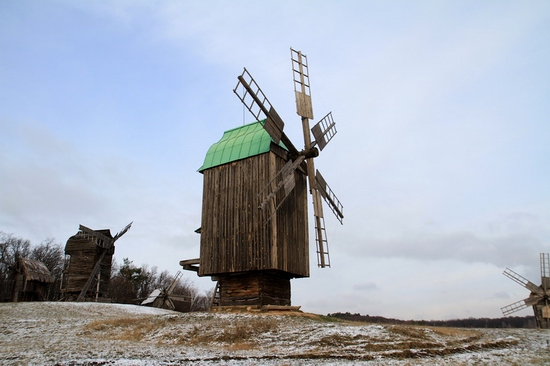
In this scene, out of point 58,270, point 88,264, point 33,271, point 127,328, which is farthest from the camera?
point 58,270

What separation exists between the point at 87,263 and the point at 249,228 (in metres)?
15.4

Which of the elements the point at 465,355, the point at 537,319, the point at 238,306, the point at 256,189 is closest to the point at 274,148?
the point at 256,189

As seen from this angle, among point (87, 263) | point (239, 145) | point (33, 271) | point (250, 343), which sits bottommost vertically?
point (250, 343)

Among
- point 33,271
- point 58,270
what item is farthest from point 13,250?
point 33,271

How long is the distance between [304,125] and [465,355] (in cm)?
1298

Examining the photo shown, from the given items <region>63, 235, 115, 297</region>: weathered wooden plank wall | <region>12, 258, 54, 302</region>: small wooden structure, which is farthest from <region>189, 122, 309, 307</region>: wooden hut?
<region>12, 258, 54, 302</region>: small wooden structure

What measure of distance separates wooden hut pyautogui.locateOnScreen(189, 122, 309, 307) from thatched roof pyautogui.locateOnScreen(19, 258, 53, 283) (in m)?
14.9

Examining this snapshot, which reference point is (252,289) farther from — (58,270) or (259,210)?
(58,270)

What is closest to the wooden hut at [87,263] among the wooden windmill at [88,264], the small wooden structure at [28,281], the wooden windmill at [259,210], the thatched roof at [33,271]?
the wooden windmill at [88,264]

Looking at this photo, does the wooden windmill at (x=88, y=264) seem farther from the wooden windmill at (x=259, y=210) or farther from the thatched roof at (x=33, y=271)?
the wooden windmill at (x=259, y=210)

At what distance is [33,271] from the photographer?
89.7ft

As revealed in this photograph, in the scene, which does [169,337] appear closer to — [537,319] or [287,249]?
[287,249]

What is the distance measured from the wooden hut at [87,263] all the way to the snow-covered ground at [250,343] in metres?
11.4

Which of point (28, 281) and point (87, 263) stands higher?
point (87, 263)
